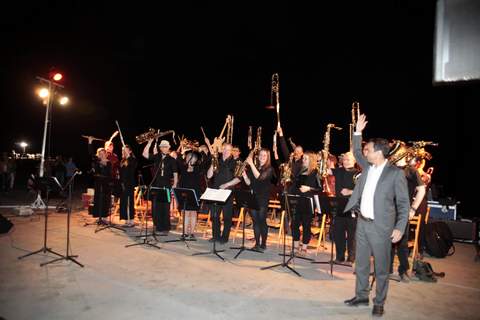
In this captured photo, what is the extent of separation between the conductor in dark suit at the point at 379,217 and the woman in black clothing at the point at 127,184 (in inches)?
272

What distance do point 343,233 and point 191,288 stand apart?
3377 mm

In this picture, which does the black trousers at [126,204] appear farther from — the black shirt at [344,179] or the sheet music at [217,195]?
the black shirt at [344,179]

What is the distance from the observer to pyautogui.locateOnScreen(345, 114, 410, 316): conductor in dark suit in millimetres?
4543

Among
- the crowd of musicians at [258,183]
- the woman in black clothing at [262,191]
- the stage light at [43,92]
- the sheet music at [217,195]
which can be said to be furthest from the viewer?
the stage light at [43,92]

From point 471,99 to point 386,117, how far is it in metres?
3.59

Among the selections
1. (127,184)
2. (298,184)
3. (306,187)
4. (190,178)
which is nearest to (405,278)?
(306,187)

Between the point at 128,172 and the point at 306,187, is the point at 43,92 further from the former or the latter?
the point at 306,187

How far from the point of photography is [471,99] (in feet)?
45.8

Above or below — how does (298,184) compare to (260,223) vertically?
above

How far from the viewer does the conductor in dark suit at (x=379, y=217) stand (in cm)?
454

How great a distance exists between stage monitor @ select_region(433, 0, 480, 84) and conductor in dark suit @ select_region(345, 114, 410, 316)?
3.21m

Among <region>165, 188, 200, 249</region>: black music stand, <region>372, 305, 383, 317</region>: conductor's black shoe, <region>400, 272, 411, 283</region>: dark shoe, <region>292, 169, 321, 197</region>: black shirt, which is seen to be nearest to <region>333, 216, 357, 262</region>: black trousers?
<region>292, 169, 321, 197</region>: black shirt

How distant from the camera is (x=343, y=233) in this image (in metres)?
7.00

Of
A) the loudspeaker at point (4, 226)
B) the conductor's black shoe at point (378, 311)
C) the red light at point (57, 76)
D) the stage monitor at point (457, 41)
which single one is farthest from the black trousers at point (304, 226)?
the red light at point (57, 76)
